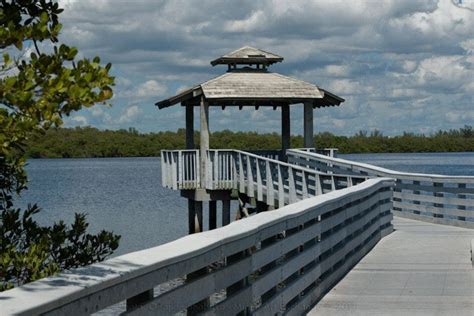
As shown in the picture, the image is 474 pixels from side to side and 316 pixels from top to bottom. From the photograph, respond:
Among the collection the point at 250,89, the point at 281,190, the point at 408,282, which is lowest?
the point at 408,282

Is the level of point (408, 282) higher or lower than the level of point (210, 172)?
lower

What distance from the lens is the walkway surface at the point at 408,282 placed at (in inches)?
358

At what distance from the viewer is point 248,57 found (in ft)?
92.1

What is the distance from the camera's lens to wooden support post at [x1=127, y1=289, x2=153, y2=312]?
15.4 ft

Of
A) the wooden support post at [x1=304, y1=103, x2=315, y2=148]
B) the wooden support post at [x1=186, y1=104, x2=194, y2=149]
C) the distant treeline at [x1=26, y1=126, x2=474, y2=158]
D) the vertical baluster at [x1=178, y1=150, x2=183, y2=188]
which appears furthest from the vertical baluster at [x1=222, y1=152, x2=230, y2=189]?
the distant treeline at [x1=26, y1=126, x2=474, y2=158]

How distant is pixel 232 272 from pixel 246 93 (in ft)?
67.1

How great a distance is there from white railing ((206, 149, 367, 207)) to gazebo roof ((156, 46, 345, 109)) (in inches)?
61.0


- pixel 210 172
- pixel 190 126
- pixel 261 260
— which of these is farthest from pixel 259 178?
pixel 261 260

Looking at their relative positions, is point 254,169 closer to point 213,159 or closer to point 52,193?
point 213,159

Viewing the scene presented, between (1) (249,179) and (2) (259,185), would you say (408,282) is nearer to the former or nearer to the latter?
(2) (259,185)

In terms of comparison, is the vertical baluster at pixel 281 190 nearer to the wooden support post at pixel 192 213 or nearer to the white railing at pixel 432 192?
the white railing at pixel 432 192

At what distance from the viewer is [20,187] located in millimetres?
8461

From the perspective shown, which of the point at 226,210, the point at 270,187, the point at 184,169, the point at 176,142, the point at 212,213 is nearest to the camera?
the point at 270,187

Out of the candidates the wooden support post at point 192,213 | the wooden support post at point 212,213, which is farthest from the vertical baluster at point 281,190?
the wooden support post at point 212,213
